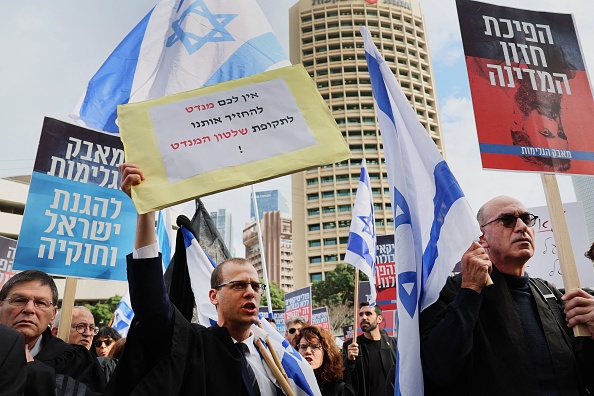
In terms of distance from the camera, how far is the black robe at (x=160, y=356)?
2043mm

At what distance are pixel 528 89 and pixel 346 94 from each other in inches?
2689

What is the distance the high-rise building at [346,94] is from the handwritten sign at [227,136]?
60.6 m

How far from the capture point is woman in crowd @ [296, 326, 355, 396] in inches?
158

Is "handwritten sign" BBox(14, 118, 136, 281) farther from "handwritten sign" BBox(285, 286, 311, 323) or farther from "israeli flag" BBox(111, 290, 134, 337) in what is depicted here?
"handwritten sign" BBox(285, 286, 311, 323)

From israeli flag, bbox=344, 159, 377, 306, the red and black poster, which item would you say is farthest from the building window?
the red and black poster

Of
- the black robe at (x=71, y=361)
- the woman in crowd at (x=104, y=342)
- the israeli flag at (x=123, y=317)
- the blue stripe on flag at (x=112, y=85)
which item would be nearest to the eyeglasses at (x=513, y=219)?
the black robe at (x=71, y=361)

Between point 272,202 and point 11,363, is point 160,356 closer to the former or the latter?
point 11,363

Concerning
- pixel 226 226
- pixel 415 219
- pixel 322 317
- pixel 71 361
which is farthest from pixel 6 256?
pixel 226 226

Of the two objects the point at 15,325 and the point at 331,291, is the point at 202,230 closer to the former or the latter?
the point at 15,325

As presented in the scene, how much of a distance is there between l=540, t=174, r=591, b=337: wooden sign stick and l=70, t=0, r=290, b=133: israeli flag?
3310 mm

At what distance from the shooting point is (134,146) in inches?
93.4

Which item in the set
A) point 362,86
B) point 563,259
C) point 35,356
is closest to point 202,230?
point 35,356

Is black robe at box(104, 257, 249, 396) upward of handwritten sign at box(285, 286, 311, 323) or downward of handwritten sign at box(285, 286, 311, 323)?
downward

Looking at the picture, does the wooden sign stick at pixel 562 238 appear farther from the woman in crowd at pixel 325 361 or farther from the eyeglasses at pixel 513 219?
the woman in crowd at pixel 325 361
